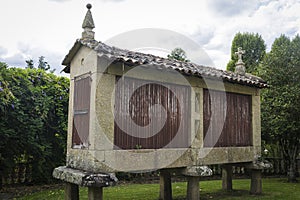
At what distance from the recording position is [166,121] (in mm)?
7008

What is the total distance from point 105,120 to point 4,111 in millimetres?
5061

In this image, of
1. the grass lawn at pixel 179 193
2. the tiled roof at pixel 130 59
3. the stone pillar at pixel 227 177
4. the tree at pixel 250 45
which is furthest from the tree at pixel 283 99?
the tree at pixel 250 45

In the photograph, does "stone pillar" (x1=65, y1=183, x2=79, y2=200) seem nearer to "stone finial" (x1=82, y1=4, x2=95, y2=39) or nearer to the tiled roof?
the tiled roof

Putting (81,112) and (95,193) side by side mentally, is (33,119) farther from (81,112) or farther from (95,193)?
(95,193)

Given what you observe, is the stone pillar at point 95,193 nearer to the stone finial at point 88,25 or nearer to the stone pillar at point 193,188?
the stone pillar at point 193,188

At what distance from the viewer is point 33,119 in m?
10.4

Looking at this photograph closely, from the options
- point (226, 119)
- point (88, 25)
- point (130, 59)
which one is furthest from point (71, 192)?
point (226, 119)

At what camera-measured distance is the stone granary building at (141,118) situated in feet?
19.6

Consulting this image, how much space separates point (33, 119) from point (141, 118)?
537 centimetres

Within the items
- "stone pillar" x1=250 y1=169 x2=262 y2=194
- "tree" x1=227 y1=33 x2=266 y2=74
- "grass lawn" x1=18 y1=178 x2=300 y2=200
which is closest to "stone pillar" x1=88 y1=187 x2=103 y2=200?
"grass lawn" x1=18 y1=178 x2=300 y2=200

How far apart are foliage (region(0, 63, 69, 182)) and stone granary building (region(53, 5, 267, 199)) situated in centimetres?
351

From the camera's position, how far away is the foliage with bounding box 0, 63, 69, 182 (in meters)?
9.73

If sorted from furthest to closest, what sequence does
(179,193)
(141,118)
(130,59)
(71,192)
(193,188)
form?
(179,193), (193,188), (71,192), (141,118), (130,59)

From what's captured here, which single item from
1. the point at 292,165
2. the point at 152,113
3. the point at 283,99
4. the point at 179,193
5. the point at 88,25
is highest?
the point at 88,25
